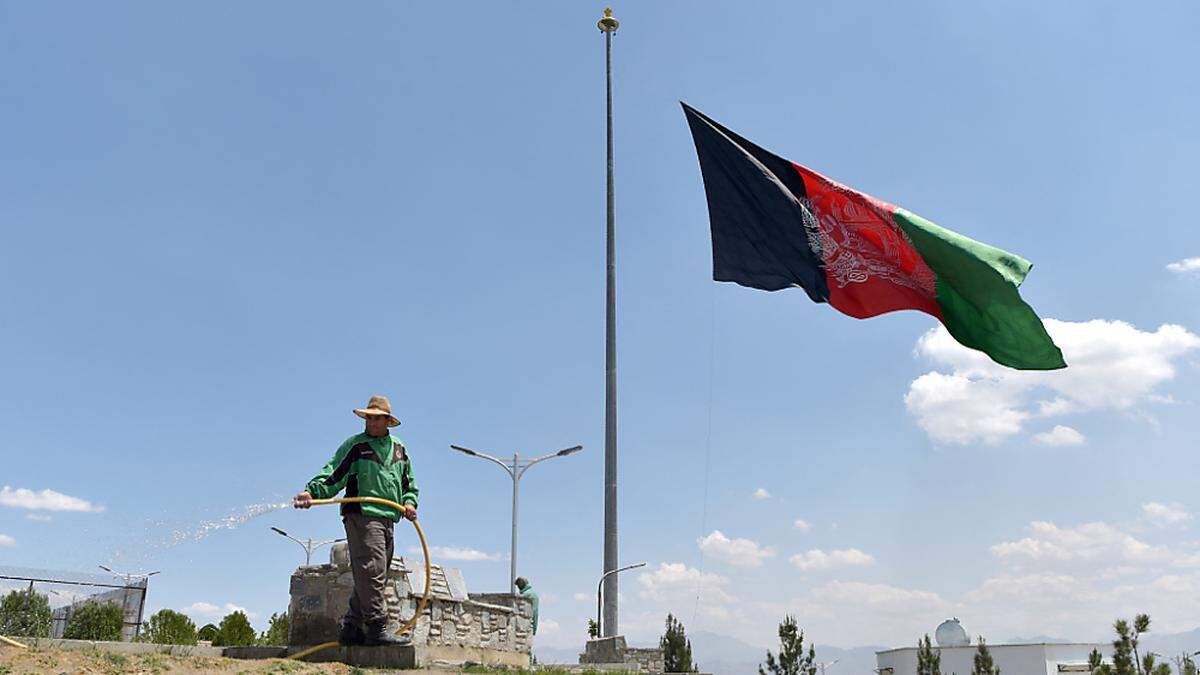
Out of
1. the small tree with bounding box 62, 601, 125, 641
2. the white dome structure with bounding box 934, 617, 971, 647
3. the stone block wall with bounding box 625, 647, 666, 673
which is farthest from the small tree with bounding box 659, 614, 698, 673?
the white dome structure with bounding box 934, 617, 971, 647

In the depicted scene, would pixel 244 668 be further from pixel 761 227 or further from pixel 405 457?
pixel 761 227

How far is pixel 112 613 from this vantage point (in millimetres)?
19094

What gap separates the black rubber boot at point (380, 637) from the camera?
863 cm

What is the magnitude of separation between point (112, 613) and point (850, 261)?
15.0 metres

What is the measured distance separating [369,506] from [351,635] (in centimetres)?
110

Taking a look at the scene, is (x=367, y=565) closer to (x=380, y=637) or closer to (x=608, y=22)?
(x=380, y=637)

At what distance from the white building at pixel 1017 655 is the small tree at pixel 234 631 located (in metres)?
35.5

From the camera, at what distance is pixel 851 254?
13.5 metres

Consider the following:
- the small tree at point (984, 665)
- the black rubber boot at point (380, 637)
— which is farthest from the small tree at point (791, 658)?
the black rubber boot at point (380, 637)

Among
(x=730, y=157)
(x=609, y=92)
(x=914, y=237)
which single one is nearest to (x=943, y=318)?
(x=914, y=237)

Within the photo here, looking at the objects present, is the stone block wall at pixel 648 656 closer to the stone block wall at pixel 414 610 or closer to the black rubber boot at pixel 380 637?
the stone block wall at pixel 414 610

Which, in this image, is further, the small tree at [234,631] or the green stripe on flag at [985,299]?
the small tree at [234,631]

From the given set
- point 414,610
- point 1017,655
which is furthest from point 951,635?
point 414,610

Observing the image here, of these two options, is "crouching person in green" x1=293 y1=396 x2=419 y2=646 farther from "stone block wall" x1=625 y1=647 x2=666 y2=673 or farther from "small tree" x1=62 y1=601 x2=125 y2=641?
"small tree" x1=62 y1=601 x2=125 y2=641
